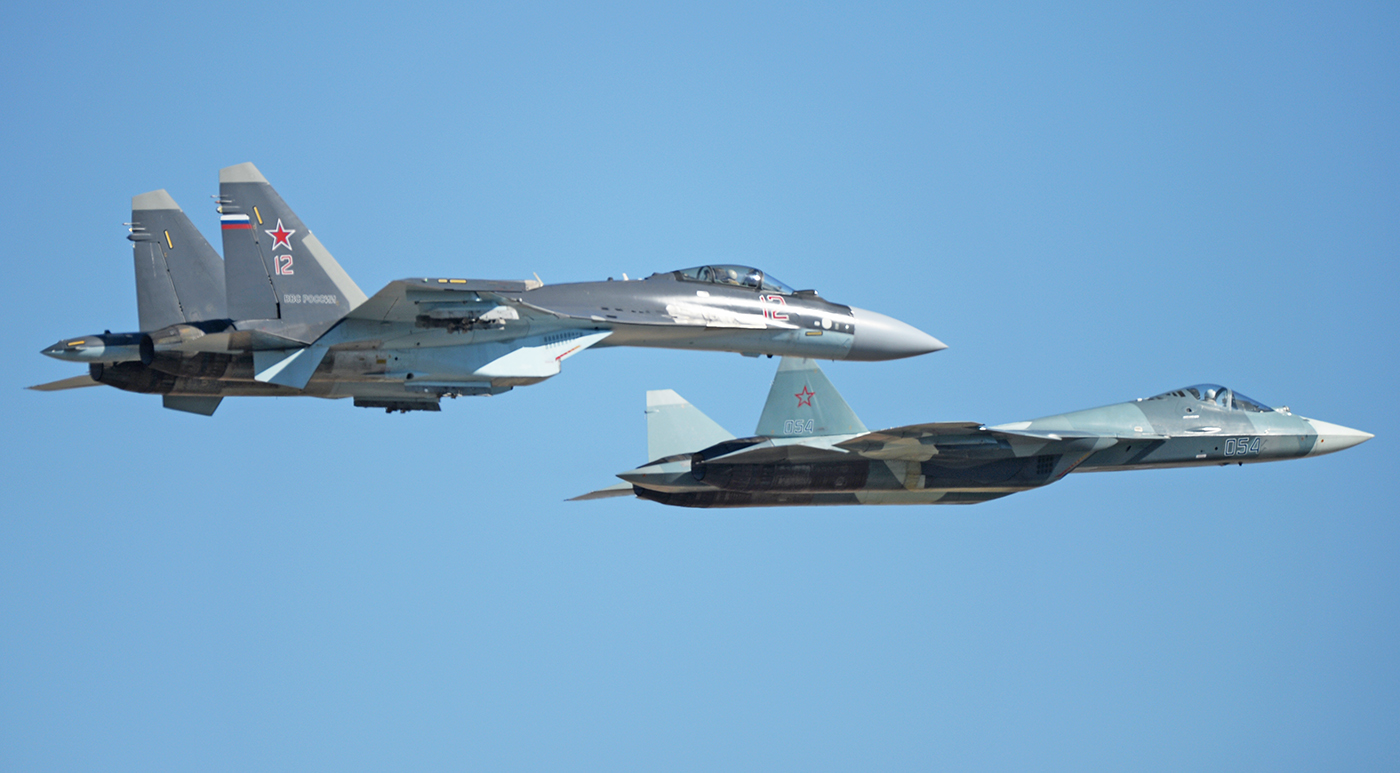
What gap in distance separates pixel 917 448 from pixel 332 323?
40.7ft

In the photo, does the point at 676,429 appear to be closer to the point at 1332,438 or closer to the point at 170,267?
the point at 170,267

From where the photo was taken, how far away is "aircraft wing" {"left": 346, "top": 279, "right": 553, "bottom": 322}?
2486 centimetres

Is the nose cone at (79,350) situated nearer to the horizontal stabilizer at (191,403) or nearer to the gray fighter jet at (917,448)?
the horizontal stabilizer at (191,403)

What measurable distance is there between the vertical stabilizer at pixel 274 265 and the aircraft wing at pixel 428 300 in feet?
3.58

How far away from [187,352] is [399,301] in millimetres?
4000

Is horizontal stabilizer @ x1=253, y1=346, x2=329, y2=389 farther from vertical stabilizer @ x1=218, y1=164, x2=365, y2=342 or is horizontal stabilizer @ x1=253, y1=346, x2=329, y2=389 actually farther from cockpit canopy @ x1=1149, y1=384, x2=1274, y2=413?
cockpit canopy @ x1=1149, y1=384, x2=1274, y2=413

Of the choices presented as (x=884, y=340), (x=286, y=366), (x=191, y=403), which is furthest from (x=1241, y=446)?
(x=191, y=403)

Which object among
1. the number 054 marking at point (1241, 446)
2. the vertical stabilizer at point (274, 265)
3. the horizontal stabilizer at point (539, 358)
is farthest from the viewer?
the number 054 marking at point (1241, 446)

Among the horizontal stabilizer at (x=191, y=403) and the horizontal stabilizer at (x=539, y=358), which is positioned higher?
the horizontal stabilizer at (x=539, y=358)

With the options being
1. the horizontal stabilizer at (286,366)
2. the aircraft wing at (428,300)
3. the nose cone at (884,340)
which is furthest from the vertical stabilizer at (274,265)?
the nose cone at (884,340)

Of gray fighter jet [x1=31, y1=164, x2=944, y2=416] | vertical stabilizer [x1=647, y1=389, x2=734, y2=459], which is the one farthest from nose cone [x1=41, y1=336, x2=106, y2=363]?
vertical stabilizer [x1=647, y1=389, x2=734, y2=459]

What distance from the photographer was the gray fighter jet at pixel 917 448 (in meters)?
28.6

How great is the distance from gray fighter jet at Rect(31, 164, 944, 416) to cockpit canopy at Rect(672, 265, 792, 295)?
0.76 ft

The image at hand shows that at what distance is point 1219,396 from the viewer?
31906mm
